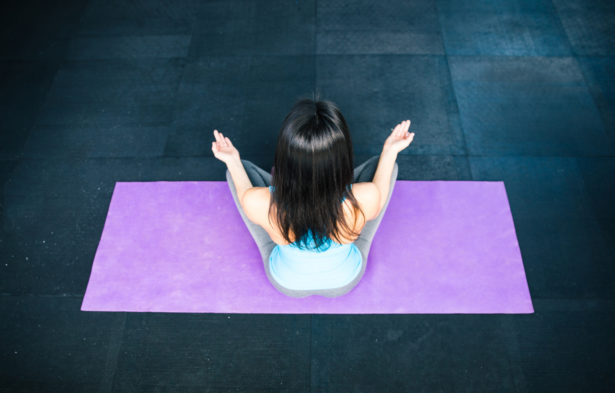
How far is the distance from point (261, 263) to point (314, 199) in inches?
35.2

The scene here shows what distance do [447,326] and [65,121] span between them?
9.04 ft

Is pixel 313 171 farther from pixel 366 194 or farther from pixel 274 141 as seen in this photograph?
pixel 274 141

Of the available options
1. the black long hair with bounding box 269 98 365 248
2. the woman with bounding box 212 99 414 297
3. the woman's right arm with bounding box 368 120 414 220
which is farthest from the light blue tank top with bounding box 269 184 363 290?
the woman's right arm with bounding box 368 120 414 220

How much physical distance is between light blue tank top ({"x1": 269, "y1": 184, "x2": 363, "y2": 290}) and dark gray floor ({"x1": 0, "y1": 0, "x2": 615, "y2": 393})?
0.99 ft

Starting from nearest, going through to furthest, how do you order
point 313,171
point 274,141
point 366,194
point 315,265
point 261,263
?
point 313,171 < point 366,194 < point 315,265 < point 261,263 < point 274,141

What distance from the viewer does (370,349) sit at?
1.82 m

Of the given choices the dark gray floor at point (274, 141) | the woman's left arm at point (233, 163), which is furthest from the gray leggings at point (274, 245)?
the dark gray floor at point (274, 141)

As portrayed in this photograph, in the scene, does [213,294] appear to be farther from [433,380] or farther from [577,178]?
[577,178]

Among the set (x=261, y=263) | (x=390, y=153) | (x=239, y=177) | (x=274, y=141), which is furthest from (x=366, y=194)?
(x=274, y=141)

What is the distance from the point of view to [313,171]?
3.84 feet

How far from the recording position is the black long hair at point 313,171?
1.12m

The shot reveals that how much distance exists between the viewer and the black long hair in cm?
112

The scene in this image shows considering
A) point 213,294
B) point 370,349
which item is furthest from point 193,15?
point 370,349

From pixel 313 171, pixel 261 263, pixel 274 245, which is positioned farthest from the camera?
pixel 261 263
